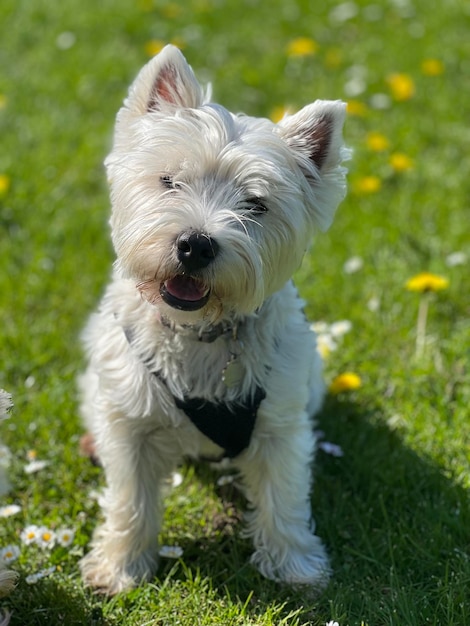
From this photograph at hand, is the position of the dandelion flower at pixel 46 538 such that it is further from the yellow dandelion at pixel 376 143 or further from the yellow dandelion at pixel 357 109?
the yellow dandelion at pixel 357 109

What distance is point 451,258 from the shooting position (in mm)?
5398

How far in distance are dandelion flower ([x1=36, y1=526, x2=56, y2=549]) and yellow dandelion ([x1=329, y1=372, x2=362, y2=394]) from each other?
161 cm

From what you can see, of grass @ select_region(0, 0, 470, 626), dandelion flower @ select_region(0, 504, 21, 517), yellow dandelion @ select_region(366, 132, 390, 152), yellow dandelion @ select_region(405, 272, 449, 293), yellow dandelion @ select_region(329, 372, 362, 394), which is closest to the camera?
grass @ select_region(0, 0, 470, 626)

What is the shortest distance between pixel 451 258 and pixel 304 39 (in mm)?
3386

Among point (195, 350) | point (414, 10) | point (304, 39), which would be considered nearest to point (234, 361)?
point (195, 350)

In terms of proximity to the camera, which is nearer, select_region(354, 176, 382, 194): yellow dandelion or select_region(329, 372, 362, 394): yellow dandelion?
select_region(329, 372, 362, 394): yellow dandelion

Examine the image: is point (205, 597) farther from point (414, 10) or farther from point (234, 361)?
point (414, 10)

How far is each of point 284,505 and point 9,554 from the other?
1118 millimetres

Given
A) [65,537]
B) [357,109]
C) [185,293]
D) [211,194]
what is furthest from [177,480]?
[357,109]

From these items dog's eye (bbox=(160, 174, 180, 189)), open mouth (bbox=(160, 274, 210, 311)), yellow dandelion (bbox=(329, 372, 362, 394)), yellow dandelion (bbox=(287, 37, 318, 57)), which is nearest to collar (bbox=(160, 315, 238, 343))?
open mouth (bbox=(160, 274, 210, 311))

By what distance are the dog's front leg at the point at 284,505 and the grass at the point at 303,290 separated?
91 mm

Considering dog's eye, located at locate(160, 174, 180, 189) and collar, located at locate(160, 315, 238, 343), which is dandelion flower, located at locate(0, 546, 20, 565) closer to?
collar, located at locate(160, 315, 238, 343)

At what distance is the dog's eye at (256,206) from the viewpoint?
3.24 meters

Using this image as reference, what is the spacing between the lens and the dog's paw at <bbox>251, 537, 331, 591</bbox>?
12.1ft
